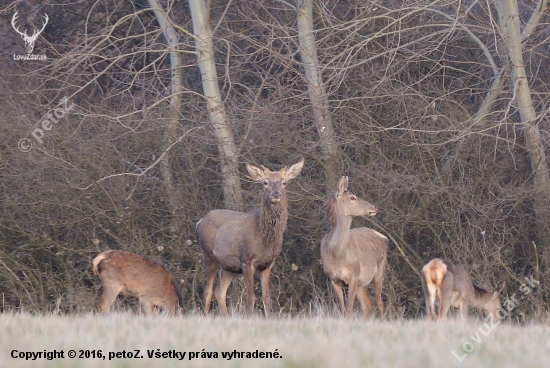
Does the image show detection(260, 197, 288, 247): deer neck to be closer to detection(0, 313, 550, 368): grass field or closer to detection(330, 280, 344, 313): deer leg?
detection(330, 280, 344, 313): deer leg

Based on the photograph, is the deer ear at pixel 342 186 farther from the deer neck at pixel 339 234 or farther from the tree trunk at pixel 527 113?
the tree trunk at pixel 527 113

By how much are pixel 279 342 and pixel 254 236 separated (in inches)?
217

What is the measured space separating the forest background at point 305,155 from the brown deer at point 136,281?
1424mm

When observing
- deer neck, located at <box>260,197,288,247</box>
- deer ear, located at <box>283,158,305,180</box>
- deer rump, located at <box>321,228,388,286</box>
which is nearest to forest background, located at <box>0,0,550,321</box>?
deer rump, located at <box>321,228,388,286</box>

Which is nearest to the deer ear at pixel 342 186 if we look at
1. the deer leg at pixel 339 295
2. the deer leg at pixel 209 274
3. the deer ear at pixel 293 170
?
the deer ear at pixel 293 170

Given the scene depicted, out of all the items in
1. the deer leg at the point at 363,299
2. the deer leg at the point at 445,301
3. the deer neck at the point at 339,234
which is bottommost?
the deer leg at the point at 445,301

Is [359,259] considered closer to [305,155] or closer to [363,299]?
[363,299]

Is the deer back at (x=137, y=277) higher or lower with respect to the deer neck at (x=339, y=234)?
lower

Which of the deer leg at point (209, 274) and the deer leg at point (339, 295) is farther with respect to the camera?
the deer leg at point (209, 274)

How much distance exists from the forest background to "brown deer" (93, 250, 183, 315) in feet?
4.67

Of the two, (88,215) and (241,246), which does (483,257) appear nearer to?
(241,246)

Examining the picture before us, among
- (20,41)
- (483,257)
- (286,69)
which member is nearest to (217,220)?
(286,69)

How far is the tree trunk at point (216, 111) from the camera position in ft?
45.6

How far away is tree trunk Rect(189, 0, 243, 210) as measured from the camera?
45.6ft
